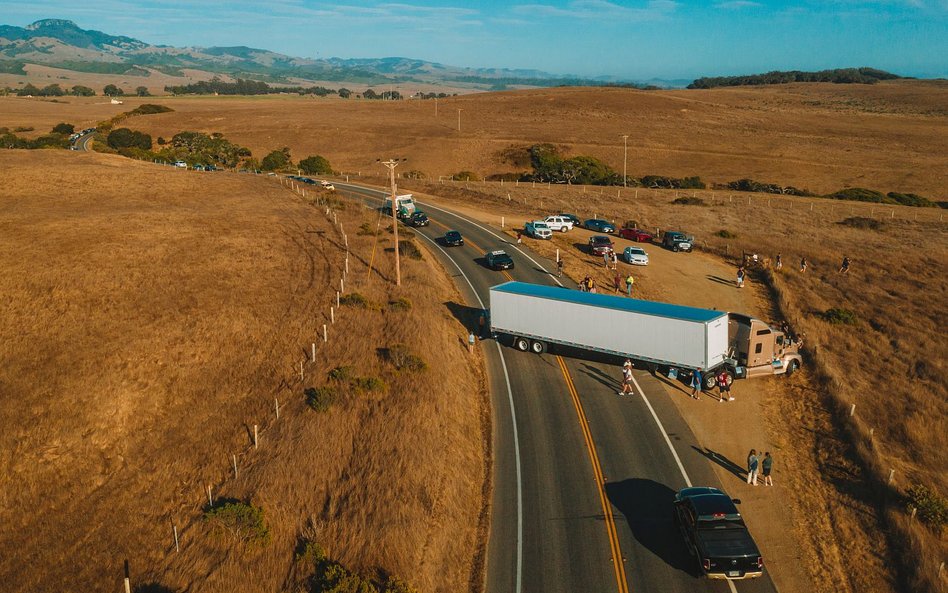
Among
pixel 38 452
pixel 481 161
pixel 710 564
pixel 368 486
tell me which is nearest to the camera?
pixel 710 564

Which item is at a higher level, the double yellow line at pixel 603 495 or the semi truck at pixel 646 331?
the semi truck at pixel 646 331

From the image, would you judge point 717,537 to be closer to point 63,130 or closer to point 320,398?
point 320,398

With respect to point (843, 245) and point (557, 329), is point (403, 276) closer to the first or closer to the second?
point (557, 329)

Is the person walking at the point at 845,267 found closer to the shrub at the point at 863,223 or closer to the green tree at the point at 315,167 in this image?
the shrub at the point at 863,223

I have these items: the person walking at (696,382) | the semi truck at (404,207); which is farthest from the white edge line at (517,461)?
the semi truck at (404,207)

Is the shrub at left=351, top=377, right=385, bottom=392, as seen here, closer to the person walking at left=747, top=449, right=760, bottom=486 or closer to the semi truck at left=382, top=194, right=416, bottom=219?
the person walking at left=747, top=449, right=760, bottom=486

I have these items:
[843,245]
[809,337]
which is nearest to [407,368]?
[809,337]
